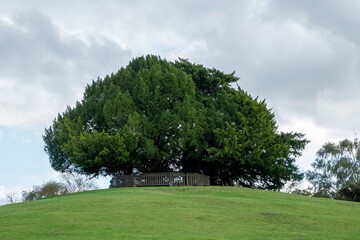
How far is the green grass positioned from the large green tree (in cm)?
1374

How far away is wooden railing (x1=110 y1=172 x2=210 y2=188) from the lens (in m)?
42.3

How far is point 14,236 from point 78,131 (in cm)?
2723

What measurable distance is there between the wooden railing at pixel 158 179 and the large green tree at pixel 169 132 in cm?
145

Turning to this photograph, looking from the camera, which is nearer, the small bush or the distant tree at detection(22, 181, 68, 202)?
the small bush

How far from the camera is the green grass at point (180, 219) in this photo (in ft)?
60.1

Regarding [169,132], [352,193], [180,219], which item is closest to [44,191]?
[169,132]

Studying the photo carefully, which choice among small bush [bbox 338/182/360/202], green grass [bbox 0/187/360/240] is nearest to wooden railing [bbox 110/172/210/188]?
small bush [bbox 338/182/360/202]

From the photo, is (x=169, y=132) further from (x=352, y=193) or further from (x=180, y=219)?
(x=180, y=219)

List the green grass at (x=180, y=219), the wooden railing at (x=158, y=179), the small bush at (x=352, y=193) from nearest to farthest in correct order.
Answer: the green grass at (x=180, y=219) < the wooden railing at (x=158, y=179) < the small bush at (x=352, y=193)

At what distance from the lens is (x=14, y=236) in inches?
705

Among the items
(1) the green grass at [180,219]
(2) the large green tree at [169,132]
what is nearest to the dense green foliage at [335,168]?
(2) the large green tree at [169,132]

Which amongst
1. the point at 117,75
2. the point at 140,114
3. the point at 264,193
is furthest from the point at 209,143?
the point at 264,193

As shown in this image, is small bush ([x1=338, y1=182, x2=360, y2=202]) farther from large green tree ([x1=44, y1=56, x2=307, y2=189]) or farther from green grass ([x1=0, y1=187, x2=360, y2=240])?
green grass ([x1=0, y1=187, x2=360, y2=240])

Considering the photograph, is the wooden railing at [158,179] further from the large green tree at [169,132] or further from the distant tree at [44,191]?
the distant tree at [44,191]
